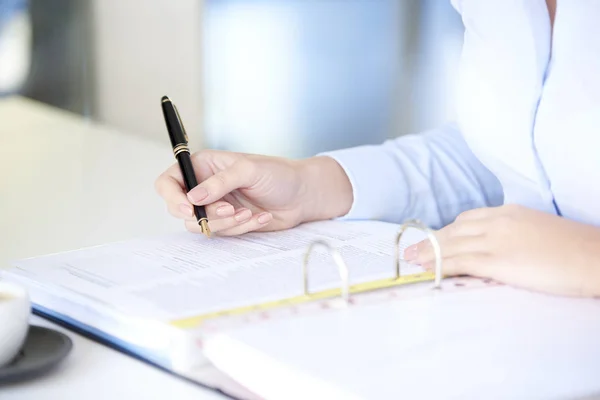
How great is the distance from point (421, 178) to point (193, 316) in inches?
24.2

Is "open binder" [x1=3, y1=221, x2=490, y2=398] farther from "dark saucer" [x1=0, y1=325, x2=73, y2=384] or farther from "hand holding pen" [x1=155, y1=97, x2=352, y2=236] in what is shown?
"hand holding pen" [x1=155, y1=97, x2=352, y2=236]

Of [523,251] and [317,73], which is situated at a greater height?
[523,251]

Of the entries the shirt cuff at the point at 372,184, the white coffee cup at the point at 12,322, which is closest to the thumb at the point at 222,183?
the shirt cuff at the point at 372,184

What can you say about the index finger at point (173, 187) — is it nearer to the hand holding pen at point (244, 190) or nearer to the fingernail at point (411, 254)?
the hand holding pen at point (244, 190)

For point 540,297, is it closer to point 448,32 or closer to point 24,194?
point 24,194

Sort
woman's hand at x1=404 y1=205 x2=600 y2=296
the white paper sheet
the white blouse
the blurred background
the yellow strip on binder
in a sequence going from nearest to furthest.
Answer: the white paper sheet < the yellow strip on binder < woman's hand at x1=404 y1=205 x2=600 y2=296 < the white blouse < the blurred background

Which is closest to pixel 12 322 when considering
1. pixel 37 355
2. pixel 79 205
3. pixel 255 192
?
pixel 37 355

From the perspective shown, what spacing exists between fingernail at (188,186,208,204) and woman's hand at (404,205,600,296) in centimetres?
26

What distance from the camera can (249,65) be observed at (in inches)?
171

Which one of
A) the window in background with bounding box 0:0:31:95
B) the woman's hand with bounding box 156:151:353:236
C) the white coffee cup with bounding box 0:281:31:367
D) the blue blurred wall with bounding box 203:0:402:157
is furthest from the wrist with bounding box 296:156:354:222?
the blue blurred wall with bounding box 203:0:402:157

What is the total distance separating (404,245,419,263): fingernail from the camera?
0.94 m

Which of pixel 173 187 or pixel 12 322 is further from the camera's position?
pixel 173 187

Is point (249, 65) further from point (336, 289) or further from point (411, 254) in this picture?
point (336, 289)

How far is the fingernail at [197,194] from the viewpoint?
42.9 inches
